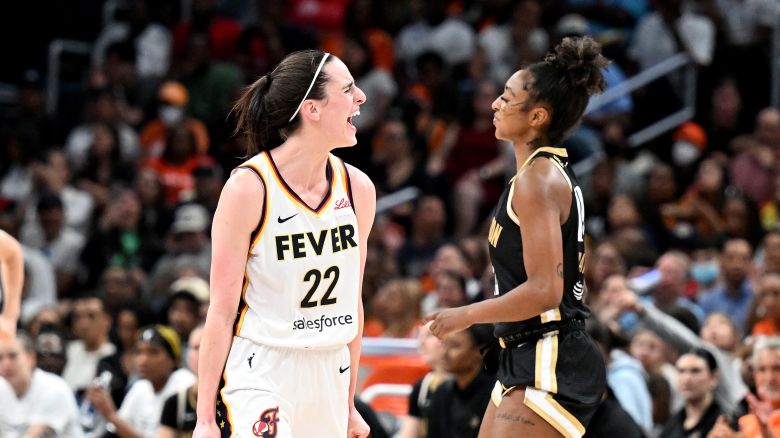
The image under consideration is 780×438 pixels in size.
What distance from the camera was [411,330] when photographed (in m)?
10.6

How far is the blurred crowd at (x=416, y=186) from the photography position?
8742 mm

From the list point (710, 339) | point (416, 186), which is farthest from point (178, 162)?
point (710, 339)

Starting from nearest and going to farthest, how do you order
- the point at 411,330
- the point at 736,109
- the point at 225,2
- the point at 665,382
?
the point at 665,382 → the point at 411,330 → the point at 736,109 → the point at 225,2

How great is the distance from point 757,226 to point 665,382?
317 cm

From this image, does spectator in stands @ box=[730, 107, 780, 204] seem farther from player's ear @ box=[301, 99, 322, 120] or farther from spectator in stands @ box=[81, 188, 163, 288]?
player's ear @ box=[301, 99, 322, 120]

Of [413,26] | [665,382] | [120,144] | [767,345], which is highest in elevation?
[413,26]

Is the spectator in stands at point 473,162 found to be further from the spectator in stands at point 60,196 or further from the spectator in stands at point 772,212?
the spectator in stands at point 60,196

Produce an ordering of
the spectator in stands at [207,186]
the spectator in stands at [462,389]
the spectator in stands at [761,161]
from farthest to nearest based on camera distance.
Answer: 1. the spectator in stands at [207,186]
2. the spectator in stands at [761,161]
3. the spectator in stands at [462,389]

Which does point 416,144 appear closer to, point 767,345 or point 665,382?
point 665,382

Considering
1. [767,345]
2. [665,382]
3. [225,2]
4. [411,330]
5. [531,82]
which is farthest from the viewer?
[225,2]

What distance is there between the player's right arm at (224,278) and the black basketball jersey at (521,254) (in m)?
0.99

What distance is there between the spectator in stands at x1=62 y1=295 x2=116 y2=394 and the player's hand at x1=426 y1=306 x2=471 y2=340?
6.32 metres

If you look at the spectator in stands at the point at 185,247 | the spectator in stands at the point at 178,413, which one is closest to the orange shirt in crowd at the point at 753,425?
the spectator in stands at the point at 178,413

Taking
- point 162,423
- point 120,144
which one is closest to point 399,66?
point 120,144
